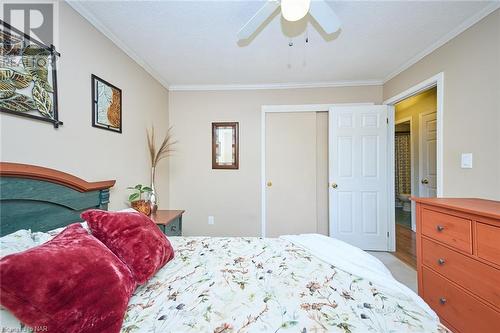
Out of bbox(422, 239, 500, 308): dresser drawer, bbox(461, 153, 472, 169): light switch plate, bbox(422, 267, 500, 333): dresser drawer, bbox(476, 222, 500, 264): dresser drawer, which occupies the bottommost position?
bbox(422, 267, 500, 333): dresser drawer

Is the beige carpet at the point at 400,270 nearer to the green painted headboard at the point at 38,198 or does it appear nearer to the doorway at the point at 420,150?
the doorway at the point at 420,150

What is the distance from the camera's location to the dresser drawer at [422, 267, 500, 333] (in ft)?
3.65

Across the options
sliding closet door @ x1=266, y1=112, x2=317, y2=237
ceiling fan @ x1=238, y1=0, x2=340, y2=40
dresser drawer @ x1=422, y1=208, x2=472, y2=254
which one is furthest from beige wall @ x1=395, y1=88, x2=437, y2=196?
ceiling fan @ x1=238, y1=0, x2=340, y2=40

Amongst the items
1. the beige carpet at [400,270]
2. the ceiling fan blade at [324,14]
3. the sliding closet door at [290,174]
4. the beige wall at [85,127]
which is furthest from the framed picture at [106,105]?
the beige carpet at [400,270]

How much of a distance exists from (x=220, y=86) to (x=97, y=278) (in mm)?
2868

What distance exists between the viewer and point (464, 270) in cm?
123

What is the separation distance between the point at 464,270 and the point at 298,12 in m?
1.81

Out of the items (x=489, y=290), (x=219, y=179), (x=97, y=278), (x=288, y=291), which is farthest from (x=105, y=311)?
(x=219, y=179)

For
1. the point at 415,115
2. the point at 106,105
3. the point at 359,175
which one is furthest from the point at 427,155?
the point at 106,105

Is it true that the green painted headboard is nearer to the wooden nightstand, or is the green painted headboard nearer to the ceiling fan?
the wooden nightstand

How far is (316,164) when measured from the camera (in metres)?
3.14

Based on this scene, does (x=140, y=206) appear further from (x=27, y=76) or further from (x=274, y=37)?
(x=274, y=37)

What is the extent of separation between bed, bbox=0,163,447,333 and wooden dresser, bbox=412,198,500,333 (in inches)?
20.6
